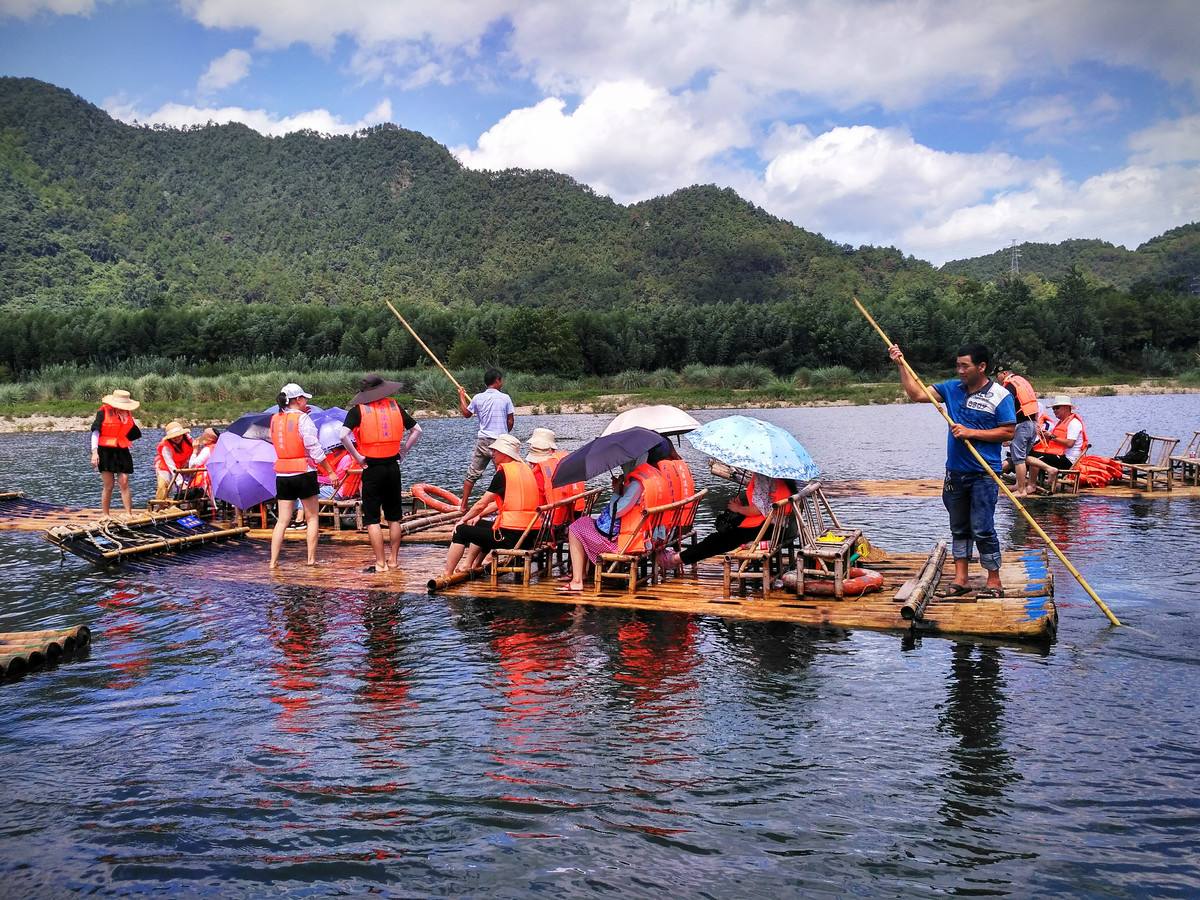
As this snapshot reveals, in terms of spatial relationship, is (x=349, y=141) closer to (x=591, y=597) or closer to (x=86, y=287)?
(x=86, y=287)

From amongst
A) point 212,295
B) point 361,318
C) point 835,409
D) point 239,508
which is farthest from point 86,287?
point 239,508

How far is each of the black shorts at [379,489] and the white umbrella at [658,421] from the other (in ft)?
9.20

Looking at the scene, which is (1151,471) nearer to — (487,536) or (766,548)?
(766,548)

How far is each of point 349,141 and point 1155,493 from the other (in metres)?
197

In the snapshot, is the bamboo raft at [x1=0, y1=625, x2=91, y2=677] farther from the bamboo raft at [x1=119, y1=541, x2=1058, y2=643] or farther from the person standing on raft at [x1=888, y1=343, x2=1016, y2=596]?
the person standing on raft at [x1=888, y1=343, x2=1016, y2=596]

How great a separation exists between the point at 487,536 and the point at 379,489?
1.68 metres

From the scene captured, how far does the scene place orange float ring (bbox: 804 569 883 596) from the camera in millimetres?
10953

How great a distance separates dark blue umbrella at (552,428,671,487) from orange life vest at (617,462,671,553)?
256 millimetres

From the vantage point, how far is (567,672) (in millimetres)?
9273

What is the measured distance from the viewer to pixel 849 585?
36.0 feet

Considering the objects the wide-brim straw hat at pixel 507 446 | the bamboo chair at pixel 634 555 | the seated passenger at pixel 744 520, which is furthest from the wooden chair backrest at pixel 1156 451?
the wide-brim straw hat at pixel 507 446

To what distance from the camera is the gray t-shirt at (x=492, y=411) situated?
14500mm

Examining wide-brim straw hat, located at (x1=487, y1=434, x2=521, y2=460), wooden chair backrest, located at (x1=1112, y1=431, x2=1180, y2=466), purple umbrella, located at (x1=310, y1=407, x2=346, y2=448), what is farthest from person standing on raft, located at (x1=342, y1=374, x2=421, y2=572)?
wooden chair backrest, located at (x1=1112, y1=431, x2=1180, y2=466)

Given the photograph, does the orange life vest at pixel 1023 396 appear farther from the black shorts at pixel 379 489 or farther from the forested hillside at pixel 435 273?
the forested hillside at pixel 435 273
